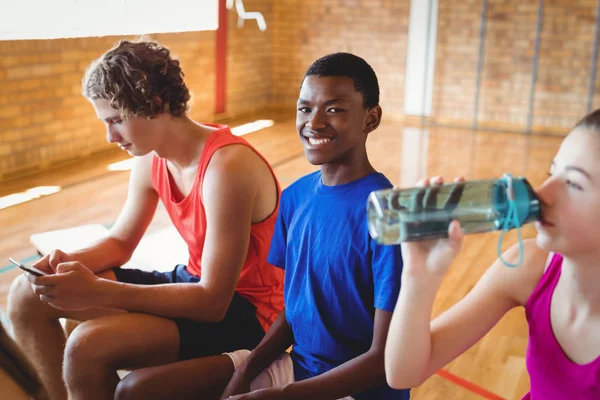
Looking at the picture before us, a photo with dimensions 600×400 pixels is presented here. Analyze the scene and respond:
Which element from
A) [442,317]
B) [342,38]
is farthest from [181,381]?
[342,38]

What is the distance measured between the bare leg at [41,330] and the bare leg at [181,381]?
1.29 feet

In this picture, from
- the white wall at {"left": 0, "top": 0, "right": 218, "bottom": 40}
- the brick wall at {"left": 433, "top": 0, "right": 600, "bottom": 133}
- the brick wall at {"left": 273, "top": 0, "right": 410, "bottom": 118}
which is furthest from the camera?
the brick wall at {"left": 273, "top": 0, "right": 410, "bottom": 118}

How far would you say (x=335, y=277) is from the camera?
1383 mm

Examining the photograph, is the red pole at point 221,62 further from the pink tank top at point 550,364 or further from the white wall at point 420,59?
the pink tank top at point 550,364

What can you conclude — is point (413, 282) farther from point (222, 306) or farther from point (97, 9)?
point (97, 9)

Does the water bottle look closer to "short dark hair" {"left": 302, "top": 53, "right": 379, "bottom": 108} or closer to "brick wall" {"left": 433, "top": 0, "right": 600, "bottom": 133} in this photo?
"short dark hair" {"left": 302, "top": 53, "right": 379, "bottom": 108}

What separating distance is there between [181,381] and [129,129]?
653mm

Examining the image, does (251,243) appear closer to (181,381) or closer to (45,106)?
(181,381)

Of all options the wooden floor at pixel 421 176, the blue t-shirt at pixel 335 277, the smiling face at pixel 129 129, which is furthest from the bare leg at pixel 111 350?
the wooden floor at pixel 421 176

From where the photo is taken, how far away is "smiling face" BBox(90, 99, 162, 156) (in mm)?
1774

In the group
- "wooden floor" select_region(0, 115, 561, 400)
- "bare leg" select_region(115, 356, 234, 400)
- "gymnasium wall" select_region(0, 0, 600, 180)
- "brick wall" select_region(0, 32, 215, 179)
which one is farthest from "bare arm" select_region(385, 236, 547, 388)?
"gymnasium wall" select_region(0, 0, 600, 180)

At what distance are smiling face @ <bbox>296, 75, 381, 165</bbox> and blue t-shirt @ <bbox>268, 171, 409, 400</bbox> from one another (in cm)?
7

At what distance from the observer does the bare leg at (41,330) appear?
180 centimetres

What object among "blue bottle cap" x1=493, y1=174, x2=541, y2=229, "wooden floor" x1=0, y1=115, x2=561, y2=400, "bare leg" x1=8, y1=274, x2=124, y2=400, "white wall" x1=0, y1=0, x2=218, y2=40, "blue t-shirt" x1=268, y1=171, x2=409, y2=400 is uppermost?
"white wall" x1=0, y1=0, x2=218, y2=40
